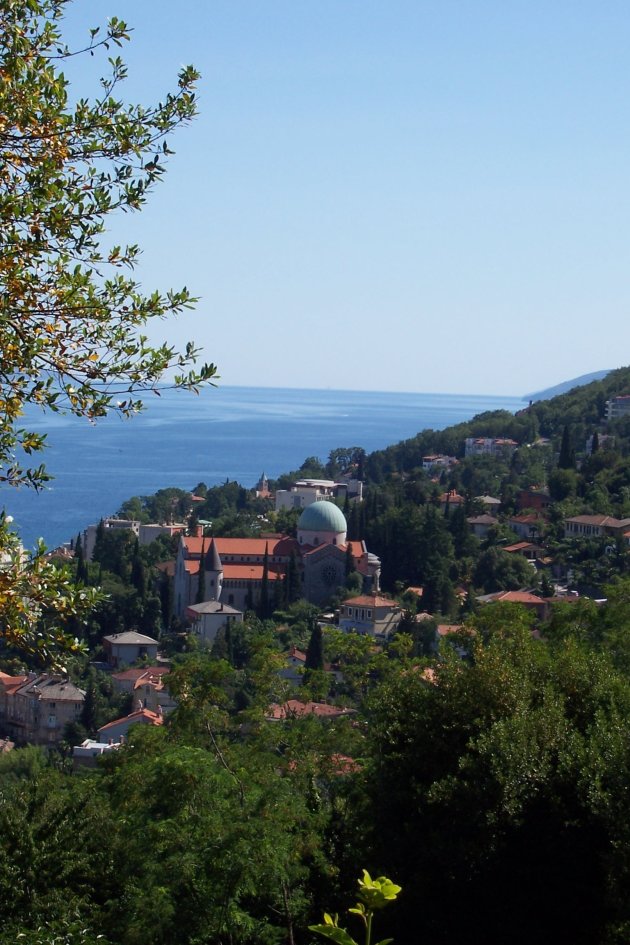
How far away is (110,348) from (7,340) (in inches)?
19.5

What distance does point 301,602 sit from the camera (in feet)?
154

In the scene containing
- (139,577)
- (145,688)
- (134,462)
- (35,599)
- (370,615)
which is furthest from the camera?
(134,462)

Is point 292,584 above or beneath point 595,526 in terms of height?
beneath

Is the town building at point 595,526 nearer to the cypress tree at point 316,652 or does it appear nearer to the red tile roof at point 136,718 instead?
the cypress tree at point 316,652

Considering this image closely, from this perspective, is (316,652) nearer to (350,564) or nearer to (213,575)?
(350,564)

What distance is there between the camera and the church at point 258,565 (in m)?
49.5

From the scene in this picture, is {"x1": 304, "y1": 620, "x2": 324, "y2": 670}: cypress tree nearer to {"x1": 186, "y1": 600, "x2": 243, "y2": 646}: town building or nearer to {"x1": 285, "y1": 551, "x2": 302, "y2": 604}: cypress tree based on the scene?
{"x1": 186, "y1": 600, "x2": 243, "y2": 646}: town building

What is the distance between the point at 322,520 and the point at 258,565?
4.23m

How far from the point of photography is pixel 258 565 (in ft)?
169

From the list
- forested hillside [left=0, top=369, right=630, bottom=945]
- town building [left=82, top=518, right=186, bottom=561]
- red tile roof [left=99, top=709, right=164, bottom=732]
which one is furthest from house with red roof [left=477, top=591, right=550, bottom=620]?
forested hillside [left=0, top=369, right=630, bottom=945]

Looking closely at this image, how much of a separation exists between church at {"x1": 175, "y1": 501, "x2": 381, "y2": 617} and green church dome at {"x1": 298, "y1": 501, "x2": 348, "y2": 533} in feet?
0.15

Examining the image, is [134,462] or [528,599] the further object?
[134,462]

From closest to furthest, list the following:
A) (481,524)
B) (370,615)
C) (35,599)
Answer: (35,599) → (370,615) → (481,524)

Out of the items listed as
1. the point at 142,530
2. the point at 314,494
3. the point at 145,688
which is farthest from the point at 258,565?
Result: the point at 314,494
